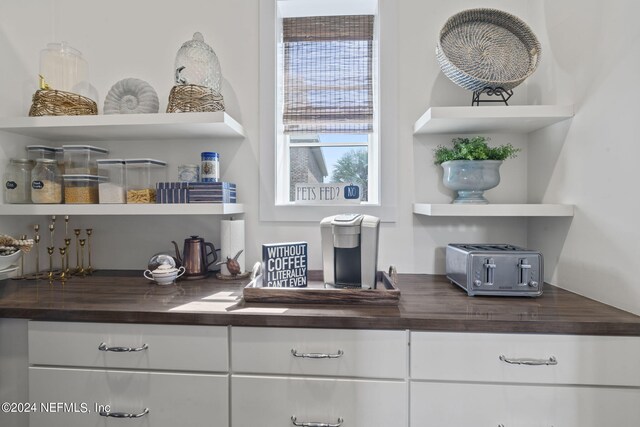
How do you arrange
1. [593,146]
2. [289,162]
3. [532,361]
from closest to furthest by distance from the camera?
1. [532,361]
2. [593,146]
3. [289,162]

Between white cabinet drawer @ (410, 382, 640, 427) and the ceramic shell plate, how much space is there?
1701 millimetres

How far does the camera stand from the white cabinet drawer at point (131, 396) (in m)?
1.14

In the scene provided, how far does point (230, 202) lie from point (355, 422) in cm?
111

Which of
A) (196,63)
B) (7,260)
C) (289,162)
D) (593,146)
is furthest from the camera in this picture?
(289,162)

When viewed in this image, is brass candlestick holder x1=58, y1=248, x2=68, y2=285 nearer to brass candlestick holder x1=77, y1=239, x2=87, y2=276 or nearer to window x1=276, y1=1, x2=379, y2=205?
brass candlestick holder x1=77, y1=239, x2=87, y2=276

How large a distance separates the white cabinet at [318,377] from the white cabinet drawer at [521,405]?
0.09 metres

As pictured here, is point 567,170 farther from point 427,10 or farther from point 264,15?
point 264,15

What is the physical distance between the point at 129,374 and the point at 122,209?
2.49 feet

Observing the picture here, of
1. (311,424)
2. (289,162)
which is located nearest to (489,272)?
(311,424)

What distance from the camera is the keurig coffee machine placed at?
1343 millimetres

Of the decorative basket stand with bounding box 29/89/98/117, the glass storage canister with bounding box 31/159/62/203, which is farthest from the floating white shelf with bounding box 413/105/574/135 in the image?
the glass storage canister with bounding box 31/159/62/203

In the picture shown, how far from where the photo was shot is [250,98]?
180 cm

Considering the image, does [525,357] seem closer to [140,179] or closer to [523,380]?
[523,380]

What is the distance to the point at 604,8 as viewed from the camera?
122 cm
